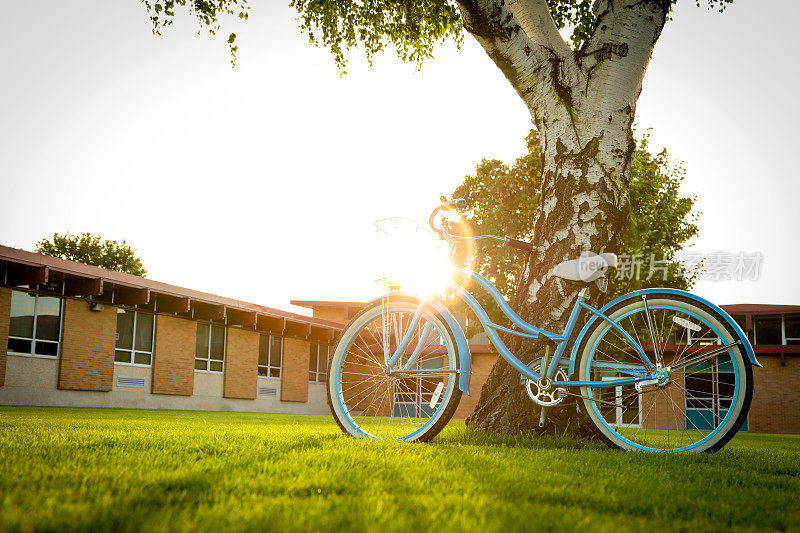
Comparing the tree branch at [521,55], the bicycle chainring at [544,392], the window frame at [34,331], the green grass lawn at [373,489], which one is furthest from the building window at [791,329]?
the bicycle chainring at [544,392]

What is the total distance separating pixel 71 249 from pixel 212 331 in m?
27.5

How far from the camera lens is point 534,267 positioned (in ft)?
16.1

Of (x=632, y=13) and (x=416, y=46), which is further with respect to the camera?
(x=416, y=46)

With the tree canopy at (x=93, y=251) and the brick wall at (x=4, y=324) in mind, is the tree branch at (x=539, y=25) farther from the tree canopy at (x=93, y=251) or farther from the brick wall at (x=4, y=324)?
the tree canopy at (x=93, y=251)

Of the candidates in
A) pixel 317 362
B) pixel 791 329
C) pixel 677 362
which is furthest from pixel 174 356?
pixel 791 329

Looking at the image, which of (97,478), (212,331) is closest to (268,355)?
(212,331)

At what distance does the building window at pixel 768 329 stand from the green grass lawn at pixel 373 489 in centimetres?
3111

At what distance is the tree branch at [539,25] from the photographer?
17.5 feet

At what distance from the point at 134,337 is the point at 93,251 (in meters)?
29.2

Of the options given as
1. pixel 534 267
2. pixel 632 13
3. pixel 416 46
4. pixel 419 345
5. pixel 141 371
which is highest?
pixel 416 46

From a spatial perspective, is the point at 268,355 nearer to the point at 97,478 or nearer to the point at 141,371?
the point at 141,371

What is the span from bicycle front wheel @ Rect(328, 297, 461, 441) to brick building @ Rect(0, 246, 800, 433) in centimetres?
1480

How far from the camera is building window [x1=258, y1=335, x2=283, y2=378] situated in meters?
28.8

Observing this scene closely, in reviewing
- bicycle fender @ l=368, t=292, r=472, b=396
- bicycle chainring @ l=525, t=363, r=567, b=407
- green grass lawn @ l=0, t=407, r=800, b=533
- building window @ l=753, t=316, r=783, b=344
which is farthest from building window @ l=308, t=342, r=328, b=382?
green grass lawn @ l=0, t=407, r=800, b=533
